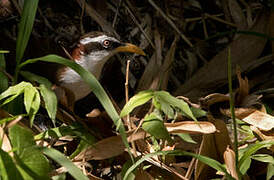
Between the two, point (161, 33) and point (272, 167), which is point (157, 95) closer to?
point (272, 167)

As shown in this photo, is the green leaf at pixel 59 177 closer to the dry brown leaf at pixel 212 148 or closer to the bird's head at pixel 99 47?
the dry brown leaf at pixel 212 148

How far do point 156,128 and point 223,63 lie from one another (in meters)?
1.47

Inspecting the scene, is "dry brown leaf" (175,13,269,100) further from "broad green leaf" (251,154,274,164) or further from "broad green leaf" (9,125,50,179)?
"broad green leaf" (9,125,50,179)

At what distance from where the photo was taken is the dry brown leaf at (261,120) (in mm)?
2131

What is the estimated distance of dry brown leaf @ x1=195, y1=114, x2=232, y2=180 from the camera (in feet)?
6.25

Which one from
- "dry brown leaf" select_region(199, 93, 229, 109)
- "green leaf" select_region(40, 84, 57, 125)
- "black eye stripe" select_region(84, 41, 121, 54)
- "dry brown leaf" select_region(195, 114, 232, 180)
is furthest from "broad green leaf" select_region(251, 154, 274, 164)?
"black eye stripe" select_region(84, 41, 121, 54)

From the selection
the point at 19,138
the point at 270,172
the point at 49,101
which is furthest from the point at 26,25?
the point at 270,172

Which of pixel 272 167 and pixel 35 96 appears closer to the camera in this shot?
pixel 35 96

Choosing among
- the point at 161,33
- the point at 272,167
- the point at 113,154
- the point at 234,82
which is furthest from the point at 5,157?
the point at 161,33

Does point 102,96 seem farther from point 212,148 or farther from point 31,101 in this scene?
point 212,148

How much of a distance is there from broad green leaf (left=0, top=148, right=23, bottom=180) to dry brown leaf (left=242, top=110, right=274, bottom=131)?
114cm

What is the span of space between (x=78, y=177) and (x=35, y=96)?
12.5 inches

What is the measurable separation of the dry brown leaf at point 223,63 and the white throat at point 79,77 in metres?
0.50

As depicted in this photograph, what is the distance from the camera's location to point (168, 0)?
3.45 m
